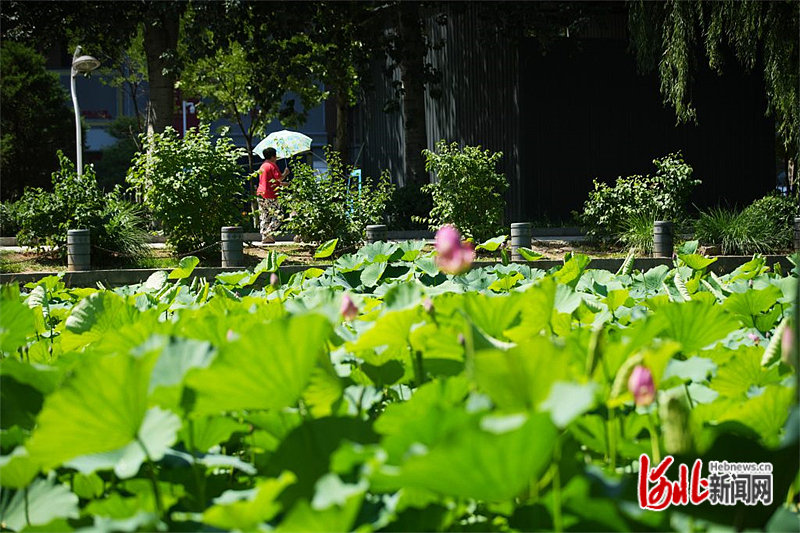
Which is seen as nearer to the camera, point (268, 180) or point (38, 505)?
point (38, 505)

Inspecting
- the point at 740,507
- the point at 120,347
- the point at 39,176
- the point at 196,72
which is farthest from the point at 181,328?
the point at 39,176

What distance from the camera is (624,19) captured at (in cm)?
1872

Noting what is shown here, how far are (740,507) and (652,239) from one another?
13.9 meters

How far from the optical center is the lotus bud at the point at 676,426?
80 centimetres

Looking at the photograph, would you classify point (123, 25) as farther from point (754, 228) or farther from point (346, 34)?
point (754, 228)

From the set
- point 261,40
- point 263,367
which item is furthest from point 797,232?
point 263,367

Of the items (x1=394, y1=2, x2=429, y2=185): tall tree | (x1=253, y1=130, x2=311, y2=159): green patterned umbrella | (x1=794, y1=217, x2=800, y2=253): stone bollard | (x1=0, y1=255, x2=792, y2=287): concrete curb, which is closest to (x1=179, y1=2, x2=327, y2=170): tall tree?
(x1=394, y1=2, x2=429, y2=185): tall tree

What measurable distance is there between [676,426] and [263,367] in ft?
1.25

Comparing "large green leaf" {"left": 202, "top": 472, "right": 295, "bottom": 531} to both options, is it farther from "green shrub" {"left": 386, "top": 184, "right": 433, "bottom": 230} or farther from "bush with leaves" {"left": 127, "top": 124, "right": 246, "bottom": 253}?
"green shrub" {"left": 386, "top": 184, "right": 433, "bottom": 230}

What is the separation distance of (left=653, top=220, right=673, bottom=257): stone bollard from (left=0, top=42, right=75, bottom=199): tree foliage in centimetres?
2077

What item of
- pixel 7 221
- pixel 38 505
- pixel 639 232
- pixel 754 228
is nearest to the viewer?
pixel 38 505

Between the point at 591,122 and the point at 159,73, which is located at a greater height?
the point at 159,73

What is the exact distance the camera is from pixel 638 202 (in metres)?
14.8

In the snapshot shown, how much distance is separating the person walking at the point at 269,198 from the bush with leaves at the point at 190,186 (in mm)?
1157
